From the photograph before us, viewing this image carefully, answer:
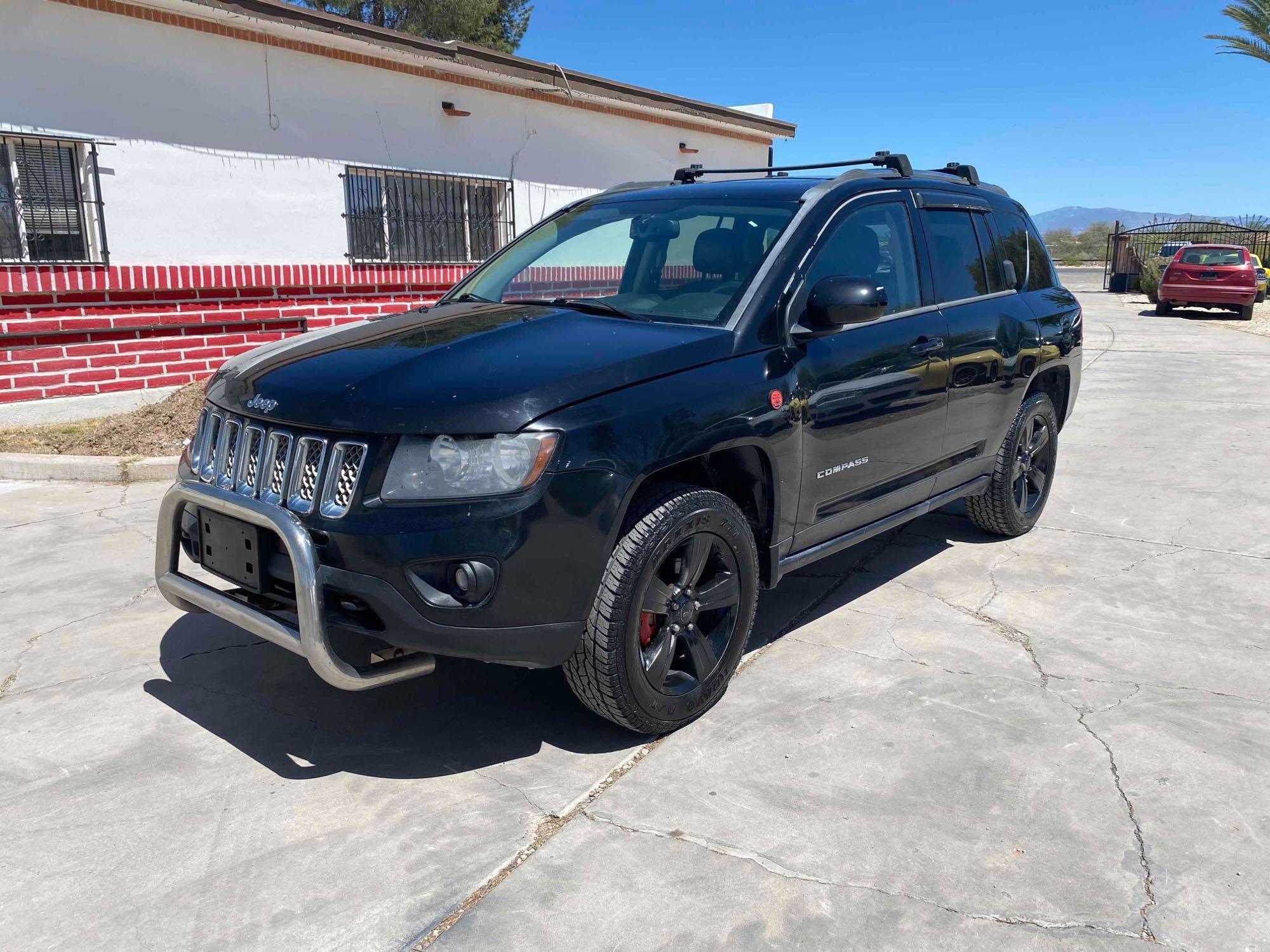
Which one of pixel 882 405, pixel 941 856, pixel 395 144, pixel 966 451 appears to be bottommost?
pixel 941 856

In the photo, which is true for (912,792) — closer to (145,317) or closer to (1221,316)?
(145,317)

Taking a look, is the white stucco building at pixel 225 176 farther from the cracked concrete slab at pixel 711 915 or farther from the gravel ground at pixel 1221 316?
the gravel ground at pixel 1221 316

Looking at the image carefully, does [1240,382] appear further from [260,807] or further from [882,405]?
[260,807]

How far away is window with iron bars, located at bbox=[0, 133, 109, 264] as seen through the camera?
8.36 metres

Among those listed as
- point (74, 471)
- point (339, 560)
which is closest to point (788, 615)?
point (339, 560)

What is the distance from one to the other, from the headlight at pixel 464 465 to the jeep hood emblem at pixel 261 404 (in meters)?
0.55

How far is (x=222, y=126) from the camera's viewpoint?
31.6 feet

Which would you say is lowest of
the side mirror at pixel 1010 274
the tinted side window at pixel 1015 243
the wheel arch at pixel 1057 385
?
the wheel arch at pixel 1057 385

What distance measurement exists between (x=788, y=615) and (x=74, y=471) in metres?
5.02

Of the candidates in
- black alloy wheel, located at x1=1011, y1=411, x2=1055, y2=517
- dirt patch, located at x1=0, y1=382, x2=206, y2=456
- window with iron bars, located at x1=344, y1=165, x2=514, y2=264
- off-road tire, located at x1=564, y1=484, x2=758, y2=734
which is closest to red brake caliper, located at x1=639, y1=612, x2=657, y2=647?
off-road tire, located at x1=564, y1=484, x2=758, y2=734

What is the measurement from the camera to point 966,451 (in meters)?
4.87

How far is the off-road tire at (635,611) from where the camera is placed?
3.04m

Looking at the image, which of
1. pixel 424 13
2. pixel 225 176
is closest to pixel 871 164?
pixel 225 176

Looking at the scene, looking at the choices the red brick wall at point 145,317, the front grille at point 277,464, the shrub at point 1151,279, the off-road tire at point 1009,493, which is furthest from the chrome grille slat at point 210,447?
the shrub at point 1151,279
